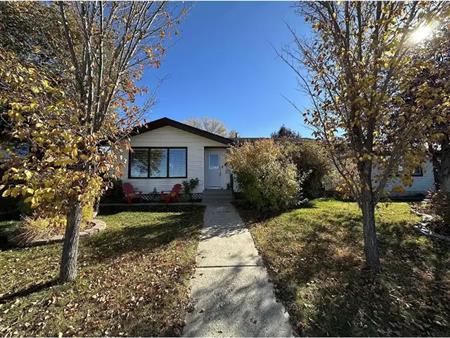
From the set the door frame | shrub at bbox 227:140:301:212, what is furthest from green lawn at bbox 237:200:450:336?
the door frame

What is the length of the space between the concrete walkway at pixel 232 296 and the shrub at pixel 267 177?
3103mm

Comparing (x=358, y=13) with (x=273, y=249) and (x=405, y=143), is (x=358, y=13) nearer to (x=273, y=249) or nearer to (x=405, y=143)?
(x=405, y=143)

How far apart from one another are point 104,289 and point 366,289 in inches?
160

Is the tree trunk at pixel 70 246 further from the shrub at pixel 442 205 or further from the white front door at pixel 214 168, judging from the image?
the white front door at pixel 214 168

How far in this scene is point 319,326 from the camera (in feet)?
9.50

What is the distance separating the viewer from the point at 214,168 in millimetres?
14461

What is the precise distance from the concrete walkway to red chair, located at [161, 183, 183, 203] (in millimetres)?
5916

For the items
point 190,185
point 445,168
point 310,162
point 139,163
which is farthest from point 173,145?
point 445,168

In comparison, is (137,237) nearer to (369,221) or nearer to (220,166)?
(369,221)

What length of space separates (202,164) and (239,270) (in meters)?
9.14

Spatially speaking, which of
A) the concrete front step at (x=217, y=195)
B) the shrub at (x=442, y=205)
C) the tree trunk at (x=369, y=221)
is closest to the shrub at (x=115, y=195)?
the concrete front step at (x=217, y=195)

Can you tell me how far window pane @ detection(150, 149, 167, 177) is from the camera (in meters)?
13.0

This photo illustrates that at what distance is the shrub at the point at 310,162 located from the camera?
10961mm

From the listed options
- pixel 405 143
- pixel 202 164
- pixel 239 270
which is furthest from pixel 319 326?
pixel 202 164
